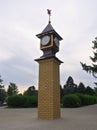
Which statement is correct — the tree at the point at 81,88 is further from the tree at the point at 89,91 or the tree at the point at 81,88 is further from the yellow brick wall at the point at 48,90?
the yellow brick wall at the point at 48,90

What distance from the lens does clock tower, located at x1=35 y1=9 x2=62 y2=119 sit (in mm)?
14883

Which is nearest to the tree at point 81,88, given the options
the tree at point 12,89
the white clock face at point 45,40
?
the tree at point 12,89

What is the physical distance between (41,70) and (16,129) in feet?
20.2

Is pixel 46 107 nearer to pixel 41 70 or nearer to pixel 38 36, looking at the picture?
pixel 41 70

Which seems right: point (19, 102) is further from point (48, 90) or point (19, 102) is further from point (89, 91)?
point (89, 91)

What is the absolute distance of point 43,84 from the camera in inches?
607

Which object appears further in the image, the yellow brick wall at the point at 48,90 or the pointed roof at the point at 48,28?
the pointed roof at the point at 48,28

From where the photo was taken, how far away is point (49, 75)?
15.2m

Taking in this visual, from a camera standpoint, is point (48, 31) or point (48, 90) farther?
point (48, 31)

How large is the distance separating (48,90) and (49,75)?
962 mm

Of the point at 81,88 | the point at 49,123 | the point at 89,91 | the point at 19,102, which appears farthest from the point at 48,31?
the point at 81,88

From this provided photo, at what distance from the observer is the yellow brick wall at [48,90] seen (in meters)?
14.8

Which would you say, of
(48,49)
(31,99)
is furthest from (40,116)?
(31,99)

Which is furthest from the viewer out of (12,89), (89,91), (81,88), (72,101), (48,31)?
(12,89)
